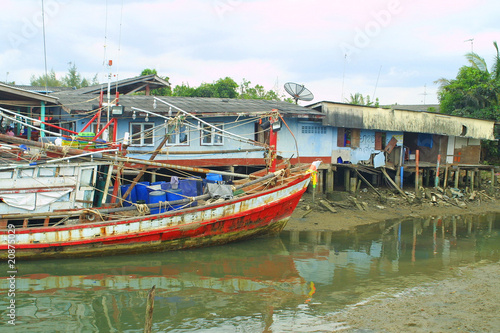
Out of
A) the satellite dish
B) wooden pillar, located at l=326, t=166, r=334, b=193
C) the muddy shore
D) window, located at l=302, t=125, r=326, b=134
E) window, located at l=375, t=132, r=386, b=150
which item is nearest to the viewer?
the muddy shore

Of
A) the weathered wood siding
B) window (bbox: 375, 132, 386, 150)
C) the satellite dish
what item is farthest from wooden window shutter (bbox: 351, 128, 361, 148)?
the satellite dish

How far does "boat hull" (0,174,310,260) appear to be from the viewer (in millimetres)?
11828

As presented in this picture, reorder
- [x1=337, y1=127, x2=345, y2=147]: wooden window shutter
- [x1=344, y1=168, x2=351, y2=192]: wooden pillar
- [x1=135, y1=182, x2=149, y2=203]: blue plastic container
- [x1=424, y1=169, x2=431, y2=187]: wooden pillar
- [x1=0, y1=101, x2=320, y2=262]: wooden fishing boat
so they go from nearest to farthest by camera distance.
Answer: [x1=0, y1=101, x2=320, y2=262]: wooden fishing boat, [x1=135, y1=182, x2=149, y2=203]: blue plastic container, [x1=344, y1=168, x2=351, y2=192]: wooden pillar, [x1=337, y1=127, x2=345, y2=147]: wooden window shutter, [x1=424, y1=169, x2=431, y2=187]: wooden pillar

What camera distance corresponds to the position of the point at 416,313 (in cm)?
869

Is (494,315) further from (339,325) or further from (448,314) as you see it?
(339,325)

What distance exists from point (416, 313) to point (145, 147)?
12.3 m

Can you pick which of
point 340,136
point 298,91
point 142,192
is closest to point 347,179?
point 340,136

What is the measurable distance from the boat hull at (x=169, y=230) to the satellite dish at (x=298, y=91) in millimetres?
8314

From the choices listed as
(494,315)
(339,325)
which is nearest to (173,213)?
(339,325)

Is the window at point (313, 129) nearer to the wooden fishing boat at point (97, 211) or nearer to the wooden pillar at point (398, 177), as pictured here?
the wooden pillar at point (398, 177)

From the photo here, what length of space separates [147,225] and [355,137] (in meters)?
13.0

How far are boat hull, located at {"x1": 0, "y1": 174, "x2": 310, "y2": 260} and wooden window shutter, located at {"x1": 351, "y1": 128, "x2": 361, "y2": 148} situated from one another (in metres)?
8.06

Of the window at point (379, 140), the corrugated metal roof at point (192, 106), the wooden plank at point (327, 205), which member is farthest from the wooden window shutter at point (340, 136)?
the wooden plank at point (327, 205)

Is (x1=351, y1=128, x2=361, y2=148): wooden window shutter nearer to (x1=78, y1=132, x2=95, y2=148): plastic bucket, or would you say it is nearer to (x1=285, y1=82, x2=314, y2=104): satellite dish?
(x1=285, y1=82, x2=314, y2=104): satellite dish
